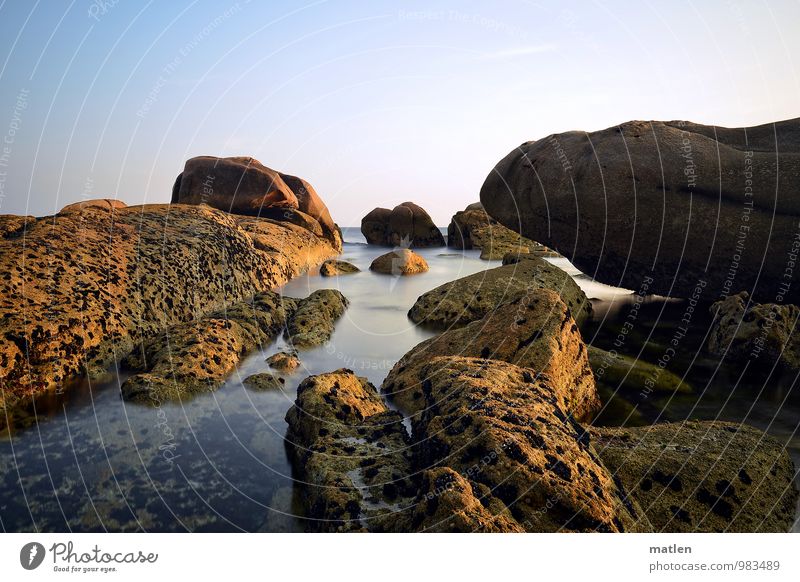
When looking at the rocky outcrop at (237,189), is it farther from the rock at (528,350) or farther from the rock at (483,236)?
the rock at (528,350)

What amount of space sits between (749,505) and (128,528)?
5.11 metres

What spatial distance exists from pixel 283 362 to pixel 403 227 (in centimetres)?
3534

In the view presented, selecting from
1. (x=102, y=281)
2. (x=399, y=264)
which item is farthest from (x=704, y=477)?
(x=399, y=264)

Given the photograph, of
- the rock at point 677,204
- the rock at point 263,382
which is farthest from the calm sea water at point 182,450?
the rock at point 677,204

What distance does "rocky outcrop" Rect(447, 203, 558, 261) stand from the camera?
34.1 m

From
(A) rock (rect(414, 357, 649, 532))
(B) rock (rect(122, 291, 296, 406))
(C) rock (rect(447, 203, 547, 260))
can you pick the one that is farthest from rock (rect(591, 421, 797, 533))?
(C) rock (rect(447, 203, 547, 260))

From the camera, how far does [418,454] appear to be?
445 centimetres

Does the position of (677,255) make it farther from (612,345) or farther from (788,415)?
(788,415)

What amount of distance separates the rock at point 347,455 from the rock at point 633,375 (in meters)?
3.73

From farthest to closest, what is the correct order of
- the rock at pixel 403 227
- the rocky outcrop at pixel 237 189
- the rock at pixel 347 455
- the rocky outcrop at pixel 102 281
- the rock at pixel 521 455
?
the rock at pixel 403 227 → the rocky outcrop at pixel 237 189 → the rocky outcrop at pixel 102 281 → the rock at pixel 347 455 → the rock at pixel 521 455

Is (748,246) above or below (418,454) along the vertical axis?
above

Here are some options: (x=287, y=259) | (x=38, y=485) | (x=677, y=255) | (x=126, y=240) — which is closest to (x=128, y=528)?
(x=38, y=485)

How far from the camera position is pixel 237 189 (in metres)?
23.8

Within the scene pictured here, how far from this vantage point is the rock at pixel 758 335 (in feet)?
28.8
